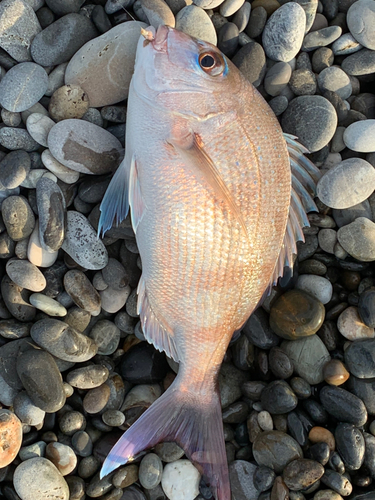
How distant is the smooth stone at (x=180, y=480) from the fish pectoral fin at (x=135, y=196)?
5.37ft

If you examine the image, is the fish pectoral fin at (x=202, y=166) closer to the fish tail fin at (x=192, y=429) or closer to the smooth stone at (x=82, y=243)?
the smooth stone at (x=82, y=243)

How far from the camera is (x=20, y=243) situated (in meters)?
2.54

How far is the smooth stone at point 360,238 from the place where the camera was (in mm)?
2635

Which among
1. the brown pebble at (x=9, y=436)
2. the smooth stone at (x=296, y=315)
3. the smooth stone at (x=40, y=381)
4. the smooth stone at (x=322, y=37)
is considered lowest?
the smooth stone at (x=296, y=315)

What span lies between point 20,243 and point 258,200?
154cm

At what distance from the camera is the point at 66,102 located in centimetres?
250

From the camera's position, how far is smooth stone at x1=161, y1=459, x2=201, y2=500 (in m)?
2.52

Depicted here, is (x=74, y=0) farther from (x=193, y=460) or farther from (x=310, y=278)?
(x=193, y=460)

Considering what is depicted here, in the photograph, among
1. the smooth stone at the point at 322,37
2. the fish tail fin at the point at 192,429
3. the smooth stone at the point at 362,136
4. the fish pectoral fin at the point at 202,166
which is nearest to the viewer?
the fish pectoral fin at the point at 202,166

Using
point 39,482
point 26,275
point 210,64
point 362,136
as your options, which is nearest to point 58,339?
point 26,275

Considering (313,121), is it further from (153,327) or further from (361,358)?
(153,327)

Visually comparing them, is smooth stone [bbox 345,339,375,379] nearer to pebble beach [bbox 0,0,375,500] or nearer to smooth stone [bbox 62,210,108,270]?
pebble beach [bbox 0,0,375,500]

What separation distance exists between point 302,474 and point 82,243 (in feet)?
6.54

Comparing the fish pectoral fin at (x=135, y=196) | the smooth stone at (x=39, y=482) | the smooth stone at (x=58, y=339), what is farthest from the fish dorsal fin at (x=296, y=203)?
the smooth stone at (x=39, y=482)
